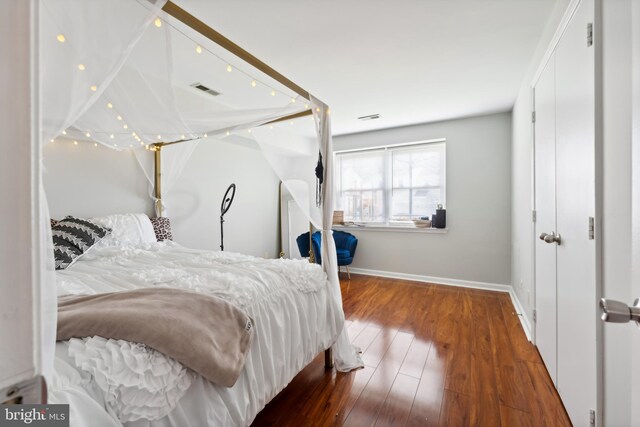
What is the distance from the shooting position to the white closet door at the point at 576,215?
1229mm

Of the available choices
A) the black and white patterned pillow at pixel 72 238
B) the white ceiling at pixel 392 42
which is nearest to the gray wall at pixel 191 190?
the black and white patterned pillow at pixel 72 238

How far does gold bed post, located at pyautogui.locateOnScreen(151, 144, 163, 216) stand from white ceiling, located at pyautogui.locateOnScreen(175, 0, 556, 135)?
5.15 feet

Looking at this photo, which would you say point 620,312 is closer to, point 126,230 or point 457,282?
point 126,230

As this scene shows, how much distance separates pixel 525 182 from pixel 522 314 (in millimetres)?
1379

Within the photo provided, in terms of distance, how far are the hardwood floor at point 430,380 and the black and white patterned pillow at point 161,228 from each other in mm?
1990

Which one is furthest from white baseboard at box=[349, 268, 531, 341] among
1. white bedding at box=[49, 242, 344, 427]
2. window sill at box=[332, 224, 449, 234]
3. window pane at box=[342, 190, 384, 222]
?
white bedding at box=[49, 242, 344, 427]

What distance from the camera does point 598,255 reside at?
1176mm

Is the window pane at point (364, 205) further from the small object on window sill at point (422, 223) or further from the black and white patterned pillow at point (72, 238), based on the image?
the black and white patterned pillow at point (72, 238)

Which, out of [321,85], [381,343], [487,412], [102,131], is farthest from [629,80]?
[102,131]

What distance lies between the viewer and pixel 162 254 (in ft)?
7.45

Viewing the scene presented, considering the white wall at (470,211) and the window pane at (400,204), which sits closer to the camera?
the white wall at (470,211)

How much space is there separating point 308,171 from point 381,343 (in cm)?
166

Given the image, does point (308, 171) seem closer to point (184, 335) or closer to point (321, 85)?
point (321, 85)

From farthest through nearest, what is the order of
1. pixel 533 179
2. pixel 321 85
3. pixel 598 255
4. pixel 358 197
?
pixel 358 197 → pixel 321 85 → pixel 533 179 → pixel 598 255
